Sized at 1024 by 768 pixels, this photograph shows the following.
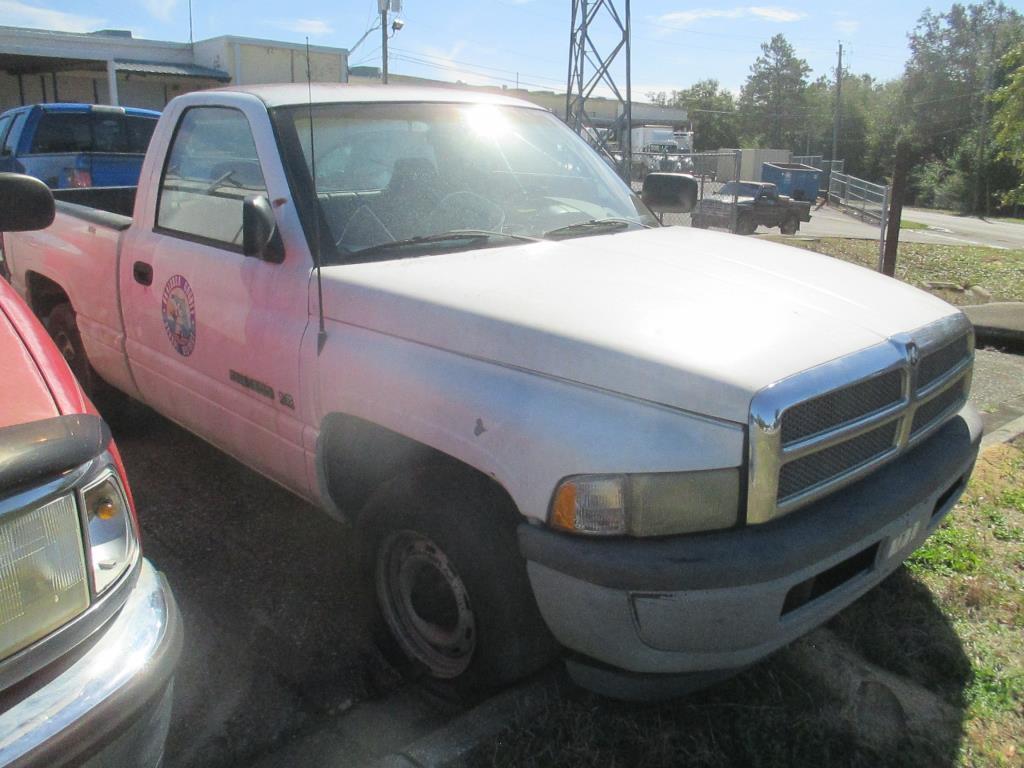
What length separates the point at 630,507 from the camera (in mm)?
2168

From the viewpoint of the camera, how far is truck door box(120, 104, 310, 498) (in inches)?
124

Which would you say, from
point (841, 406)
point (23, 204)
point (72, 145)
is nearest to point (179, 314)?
point (23, 204)

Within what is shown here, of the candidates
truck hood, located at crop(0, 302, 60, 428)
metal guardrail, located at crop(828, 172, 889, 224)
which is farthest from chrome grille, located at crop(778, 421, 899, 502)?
metal guardrail, located at crop(828, 172, 889, 224)

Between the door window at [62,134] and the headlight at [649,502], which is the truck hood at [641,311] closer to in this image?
the headlight at [649,502]

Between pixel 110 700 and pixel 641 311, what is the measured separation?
1603 mm

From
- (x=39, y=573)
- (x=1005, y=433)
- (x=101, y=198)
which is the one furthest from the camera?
(x=101, y=198)

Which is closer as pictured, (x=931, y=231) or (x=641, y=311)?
(x=641, y=311)

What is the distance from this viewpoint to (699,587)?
83.8 inches

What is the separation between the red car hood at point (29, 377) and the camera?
1813mm

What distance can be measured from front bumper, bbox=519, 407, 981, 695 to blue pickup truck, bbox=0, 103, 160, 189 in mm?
11429

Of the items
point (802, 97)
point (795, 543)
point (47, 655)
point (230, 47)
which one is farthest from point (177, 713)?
point (802, 97)

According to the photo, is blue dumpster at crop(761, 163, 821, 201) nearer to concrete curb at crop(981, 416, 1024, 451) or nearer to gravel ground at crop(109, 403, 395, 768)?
concrete curb at crop(981, 416, 1024, 451)

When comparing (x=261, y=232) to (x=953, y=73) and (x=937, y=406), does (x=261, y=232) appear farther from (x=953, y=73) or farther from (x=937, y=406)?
(x=953, y=73)

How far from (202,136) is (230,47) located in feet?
88.7
